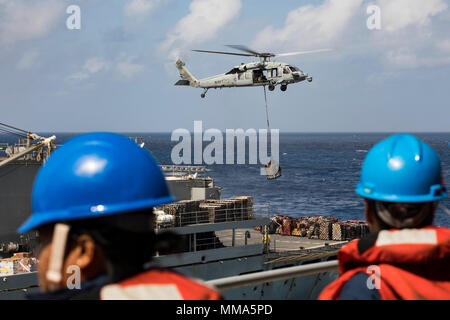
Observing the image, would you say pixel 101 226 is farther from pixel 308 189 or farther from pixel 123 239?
pixel 308 189

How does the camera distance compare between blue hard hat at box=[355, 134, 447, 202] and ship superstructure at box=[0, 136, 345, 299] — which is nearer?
blue hard hat at box=[355, 134, 447, 202]

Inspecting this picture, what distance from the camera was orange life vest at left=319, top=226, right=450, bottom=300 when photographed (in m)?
2.91

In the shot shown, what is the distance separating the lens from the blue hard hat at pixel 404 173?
10.4ft

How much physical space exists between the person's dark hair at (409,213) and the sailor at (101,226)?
1290 millimetres

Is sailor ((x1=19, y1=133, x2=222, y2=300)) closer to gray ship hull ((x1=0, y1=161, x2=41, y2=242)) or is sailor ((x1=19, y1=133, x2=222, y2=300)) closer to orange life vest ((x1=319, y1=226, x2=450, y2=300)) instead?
orange life vest ((x1=319, y1=226, x2=450, y2=300))

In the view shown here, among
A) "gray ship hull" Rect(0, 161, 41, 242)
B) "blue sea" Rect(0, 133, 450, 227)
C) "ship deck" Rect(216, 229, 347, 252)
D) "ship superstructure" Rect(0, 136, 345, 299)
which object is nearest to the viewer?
"ship superstructure" Rect(0, 136, 345, 299)

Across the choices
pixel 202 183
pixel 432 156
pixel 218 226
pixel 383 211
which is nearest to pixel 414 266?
pixel 383 211

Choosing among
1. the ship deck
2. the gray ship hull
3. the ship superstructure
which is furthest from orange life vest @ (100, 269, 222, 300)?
the ship deck

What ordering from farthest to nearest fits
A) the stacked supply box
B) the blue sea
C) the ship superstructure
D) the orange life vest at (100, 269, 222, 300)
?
the blue sea → the stacked supply box → the ship superstructure → the orange life vest at (100, 269, 222, 300)

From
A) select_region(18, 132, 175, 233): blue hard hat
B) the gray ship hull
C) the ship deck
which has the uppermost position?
select_region(18, 132, 175, 233): blue hard hat

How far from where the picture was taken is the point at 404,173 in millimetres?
3213

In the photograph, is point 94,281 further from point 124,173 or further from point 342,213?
point 342,213

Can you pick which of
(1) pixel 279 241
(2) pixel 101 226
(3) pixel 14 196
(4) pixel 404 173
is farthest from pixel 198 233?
(2) pixel 101 226
